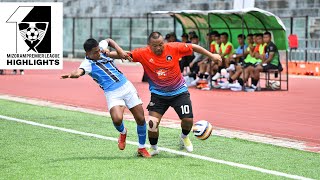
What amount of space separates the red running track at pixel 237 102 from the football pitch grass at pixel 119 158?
5.68 feet

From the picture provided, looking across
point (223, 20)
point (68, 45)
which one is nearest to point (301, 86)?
point (223, 20)

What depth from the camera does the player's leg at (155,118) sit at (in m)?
12.9

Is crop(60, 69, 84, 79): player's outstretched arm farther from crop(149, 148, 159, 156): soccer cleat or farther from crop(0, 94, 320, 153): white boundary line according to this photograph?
crop(0, 94, 320, 153): white boundary line

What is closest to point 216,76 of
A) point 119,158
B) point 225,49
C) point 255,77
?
point 225,49

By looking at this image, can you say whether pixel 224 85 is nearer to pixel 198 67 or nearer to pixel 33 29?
pixel 198 67

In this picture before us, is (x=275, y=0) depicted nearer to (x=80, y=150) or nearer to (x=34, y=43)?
(x=34, y=43)

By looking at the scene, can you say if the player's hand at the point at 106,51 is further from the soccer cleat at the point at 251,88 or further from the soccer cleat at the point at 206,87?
the soccer cleat at the point at 206,87

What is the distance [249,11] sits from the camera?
1026 inches

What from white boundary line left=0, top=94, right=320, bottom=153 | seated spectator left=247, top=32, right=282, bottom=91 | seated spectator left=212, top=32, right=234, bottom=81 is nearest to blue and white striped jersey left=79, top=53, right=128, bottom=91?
white boundary line left=0, top=94, right=320, bottom=153

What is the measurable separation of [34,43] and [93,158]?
1391 cm

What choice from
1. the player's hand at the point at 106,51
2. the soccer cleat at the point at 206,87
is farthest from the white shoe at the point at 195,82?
the player's hand at the point at 106,51

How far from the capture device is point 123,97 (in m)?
13.1

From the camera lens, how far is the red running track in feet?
56.3

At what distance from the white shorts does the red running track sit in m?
3.18
